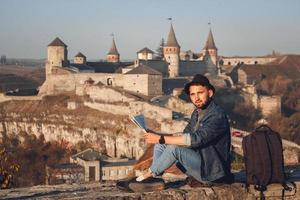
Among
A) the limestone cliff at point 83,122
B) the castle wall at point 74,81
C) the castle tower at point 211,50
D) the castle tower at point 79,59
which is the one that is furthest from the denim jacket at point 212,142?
the castle tower at point 211,50

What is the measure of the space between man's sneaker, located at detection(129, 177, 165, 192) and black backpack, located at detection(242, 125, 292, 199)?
0.92 meters

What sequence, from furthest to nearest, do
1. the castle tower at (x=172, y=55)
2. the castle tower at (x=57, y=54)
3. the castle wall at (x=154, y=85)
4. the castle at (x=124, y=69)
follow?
the castle tower at (x=172, y=55) < the castle tower at (x=57, y=54) < the castle at (x=124, y=69) < the castle wall at (x=154, y=85)

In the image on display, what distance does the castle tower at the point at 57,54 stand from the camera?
1828 inches

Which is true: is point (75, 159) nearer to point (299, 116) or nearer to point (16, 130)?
point (16, 130)

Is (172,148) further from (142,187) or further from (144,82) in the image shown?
(144,82)

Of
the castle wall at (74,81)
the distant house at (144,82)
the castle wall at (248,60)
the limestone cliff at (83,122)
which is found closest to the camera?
the limestone cliff at (83,122)

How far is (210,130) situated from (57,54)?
42.4m

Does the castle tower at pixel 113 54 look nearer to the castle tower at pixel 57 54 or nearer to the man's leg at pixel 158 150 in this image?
the castle tower at pixel 57 54

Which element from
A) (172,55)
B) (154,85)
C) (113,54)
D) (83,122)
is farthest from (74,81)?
(113,54)

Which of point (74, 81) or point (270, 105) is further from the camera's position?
point (270, 105)

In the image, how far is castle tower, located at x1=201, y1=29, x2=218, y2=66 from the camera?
59.2 metres

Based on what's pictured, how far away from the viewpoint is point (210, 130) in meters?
5.23

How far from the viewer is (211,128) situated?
207 inches

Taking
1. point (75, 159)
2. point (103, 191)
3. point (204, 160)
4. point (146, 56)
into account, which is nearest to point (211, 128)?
point (204, 160)
